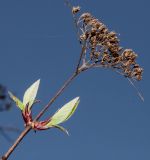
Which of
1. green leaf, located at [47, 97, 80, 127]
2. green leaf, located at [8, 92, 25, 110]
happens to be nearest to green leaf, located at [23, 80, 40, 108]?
green leaf, located at [8, 92, 25, 110]

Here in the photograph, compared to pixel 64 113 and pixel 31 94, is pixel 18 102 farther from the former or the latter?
pixel 64 113

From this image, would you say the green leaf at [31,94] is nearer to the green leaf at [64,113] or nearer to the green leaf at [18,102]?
the green leaf at [18,102]

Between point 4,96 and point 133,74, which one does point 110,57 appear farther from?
point 4,96

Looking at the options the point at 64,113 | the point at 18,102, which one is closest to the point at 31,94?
the point at 18,102

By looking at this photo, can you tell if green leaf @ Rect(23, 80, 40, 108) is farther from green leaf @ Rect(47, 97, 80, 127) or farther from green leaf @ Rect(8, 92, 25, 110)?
green leaf @ Rect(47, 97, 80, 127)

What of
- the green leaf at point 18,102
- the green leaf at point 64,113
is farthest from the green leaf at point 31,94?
the green leaf at point 64,113

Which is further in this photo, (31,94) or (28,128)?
(31,94)
